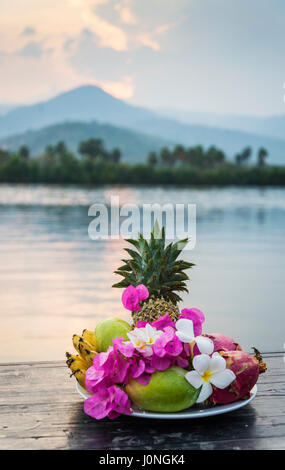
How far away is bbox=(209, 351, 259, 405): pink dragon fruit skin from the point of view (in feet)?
6.25

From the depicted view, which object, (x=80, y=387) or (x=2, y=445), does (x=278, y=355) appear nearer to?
(x=80, y=387)

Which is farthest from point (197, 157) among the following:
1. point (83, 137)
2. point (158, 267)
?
point (158, 267)

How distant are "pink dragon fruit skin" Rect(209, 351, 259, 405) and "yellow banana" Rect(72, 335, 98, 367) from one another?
1.45 feet

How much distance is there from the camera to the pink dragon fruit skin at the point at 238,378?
190 cm

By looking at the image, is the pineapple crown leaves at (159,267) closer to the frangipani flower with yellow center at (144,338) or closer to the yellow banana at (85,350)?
the yellow banana at (85,350)

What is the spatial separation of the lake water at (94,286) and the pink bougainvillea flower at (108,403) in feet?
4.85

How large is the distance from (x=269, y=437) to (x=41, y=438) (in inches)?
28.3

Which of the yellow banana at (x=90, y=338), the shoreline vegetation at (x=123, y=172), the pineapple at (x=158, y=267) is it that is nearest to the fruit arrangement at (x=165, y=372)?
the yellow banana at (x=90, y=338)

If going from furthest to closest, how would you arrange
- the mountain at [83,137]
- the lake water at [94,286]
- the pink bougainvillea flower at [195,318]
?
1. the mountain at [83,137]
2. the lake water at [94,286]
3. the pink bougainvillea flower at [195,318]

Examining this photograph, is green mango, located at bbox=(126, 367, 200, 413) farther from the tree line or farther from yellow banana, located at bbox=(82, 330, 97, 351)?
the tree line

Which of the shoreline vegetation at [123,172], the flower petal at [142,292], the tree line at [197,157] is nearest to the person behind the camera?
the flower petal at [142,292]

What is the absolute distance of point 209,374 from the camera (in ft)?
6.19

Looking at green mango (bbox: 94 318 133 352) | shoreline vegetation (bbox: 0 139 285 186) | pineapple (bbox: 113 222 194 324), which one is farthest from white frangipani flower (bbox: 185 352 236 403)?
shoreline vegetation (bbox: 0 139 285 186)

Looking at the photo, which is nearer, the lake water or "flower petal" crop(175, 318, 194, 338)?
"flower petal" crop(175, 318, 194, 338)
